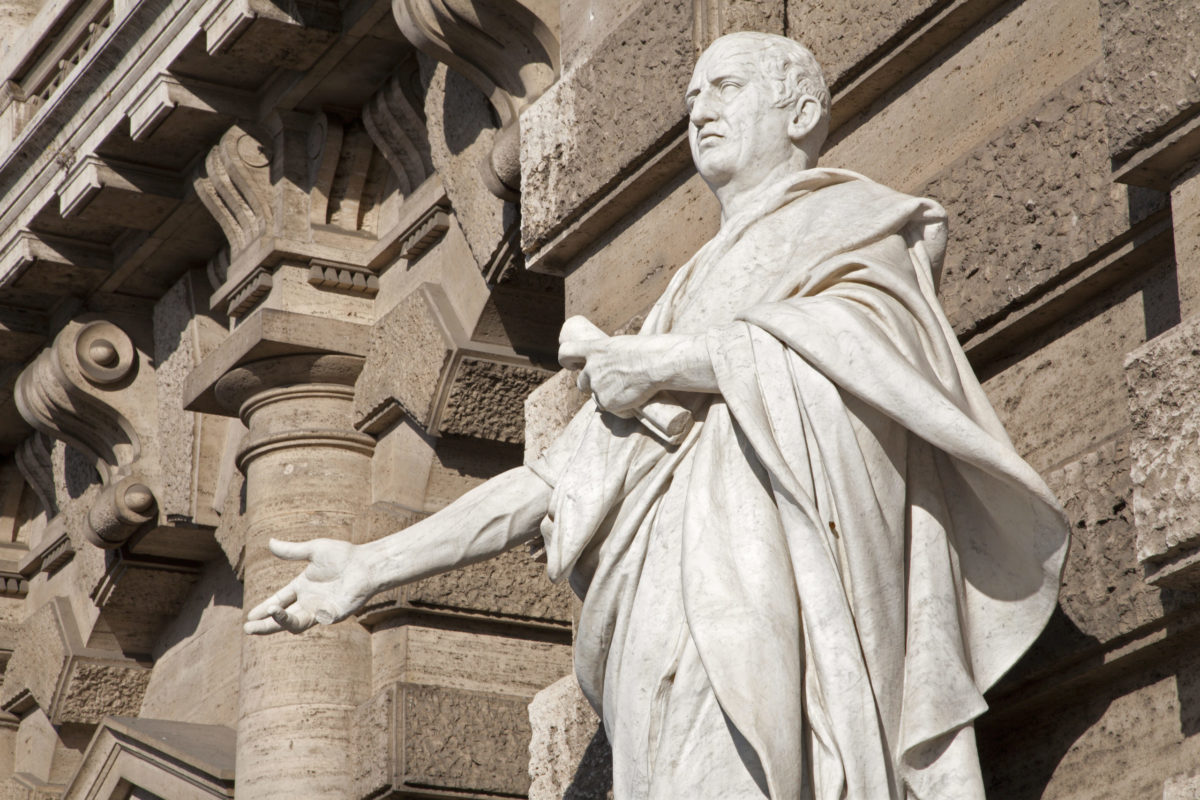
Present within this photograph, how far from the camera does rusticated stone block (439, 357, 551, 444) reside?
6867mm

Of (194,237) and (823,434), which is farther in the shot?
(194,237)

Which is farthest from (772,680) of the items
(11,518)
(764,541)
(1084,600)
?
(11,518)

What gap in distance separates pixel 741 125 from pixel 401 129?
359 cm

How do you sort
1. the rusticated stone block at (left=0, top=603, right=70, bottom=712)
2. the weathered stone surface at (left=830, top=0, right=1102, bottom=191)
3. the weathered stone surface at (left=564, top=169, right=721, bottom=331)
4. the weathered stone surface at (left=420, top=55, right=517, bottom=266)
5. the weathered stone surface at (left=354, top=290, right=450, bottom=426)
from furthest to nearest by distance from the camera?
the rusticated stone block at (left=0, top=603, right=70, bottom=712), the weathered stone surface at (left=354, top=290, right=450, bottom=426), the weathered stone surface at (left=420, top=55, right=517, bottom=266), the weathered stone surface at (left=564, top=169, right=721, bottom=331), the weathered stone surface at (left=830, top=0, right=1102, bottom=191)

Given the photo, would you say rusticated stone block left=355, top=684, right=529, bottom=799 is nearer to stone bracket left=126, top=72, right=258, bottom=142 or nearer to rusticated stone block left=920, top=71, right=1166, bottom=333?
stone bracket left=126, top=72, right=258, bottom=142

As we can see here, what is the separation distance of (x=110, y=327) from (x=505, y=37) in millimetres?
3509

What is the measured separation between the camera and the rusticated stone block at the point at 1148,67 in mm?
3584

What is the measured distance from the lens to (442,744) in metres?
6.65

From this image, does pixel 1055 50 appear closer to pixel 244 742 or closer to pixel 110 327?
pixel 244 742

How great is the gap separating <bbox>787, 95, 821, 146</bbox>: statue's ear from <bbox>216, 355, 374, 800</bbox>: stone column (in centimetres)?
349

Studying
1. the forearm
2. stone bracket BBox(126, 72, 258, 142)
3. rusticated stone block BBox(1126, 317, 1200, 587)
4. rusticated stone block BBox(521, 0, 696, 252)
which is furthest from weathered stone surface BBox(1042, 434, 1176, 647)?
stone bracket BBox(126, 72, 258, 142)

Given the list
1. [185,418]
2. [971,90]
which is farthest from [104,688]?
[971,90]

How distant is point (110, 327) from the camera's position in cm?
912

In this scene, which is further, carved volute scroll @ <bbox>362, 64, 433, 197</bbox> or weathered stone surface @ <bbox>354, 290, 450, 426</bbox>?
carved volute scroll @ <bbox>362, 64, 433, 197</bbox>
